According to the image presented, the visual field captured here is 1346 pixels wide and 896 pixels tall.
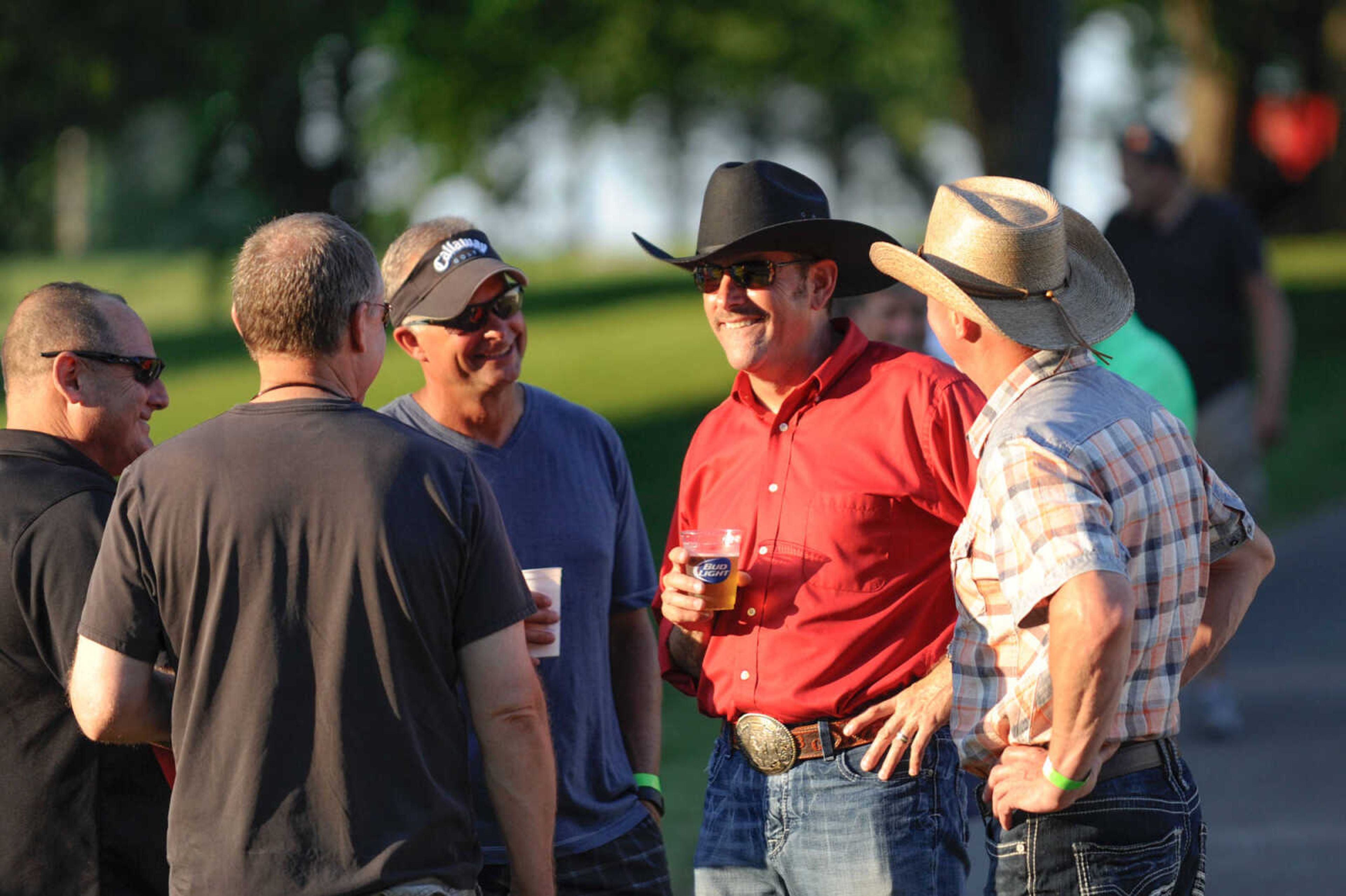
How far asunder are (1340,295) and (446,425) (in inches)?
797

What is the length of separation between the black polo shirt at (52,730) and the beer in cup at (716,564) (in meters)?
1.28

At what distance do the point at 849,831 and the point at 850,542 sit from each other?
63cm

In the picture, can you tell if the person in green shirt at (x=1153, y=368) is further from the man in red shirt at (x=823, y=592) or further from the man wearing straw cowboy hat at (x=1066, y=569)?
the man wearing straw cowboy hat at (x=1066, y=569)

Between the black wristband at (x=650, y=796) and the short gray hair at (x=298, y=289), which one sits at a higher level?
the short gray hair at (x=298, y=289)

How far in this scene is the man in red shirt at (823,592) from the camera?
343 centimetres

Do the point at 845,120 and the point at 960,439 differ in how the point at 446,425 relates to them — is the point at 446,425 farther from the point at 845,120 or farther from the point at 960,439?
the point at 845,120

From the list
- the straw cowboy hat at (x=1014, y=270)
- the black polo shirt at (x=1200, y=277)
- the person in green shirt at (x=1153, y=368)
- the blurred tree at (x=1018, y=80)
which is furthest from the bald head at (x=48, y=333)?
the blurred tree at (x=1018, y=80)

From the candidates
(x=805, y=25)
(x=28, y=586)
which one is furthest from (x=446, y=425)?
(x=805, y=25)

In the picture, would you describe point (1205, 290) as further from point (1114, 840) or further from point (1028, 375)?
point (1114, 840)

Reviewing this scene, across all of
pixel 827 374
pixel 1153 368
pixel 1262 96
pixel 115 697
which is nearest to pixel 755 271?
pixel 827 374

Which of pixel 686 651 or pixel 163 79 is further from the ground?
pixel 163 79

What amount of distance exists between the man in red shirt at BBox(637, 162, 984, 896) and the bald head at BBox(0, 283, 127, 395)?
1390 millimetres

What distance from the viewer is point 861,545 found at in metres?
3.51

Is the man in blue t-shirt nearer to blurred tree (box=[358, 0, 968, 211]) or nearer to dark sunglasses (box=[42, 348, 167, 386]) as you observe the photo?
dark sunglasses (box=[42, 348, 167, 386])
